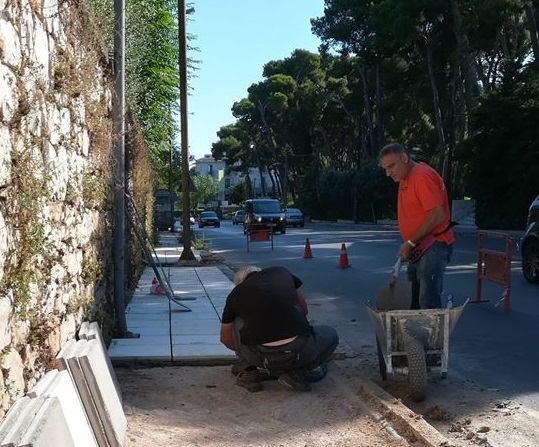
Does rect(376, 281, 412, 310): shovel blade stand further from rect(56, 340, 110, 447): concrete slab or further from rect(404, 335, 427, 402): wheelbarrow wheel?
rect(56, 340, 110, 447): concrete slab

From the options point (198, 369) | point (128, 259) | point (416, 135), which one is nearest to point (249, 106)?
point (416, 135)

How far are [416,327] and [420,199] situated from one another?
41.0 inches

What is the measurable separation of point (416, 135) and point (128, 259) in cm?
4451

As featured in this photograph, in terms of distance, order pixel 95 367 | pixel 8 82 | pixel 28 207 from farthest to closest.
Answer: pixel 95 367 < pixel 28 207 < pixel 8 82

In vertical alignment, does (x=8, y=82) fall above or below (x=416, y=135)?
below

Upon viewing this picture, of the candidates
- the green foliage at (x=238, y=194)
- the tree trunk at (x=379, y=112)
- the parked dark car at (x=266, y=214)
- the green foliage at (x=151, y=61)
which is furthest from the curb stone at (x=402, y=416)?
the green foliage at (x=238, y=194)

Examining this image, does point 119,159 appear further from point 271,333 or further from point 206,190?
point 206,190

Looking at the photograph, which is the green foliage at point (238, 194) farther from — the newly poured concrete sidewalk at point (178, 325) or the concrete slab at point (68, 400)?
the concrete slab at point (68, 400)

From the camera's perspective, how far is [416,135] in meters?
54.1

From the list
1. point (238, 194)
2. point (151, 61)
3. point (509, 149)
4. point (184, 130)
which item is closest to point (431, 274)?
point (151, 61)

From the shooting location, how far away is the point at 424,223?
6.27 metres

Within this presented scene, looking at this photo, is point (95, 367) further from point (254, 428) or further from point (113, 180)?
point (113, 180)

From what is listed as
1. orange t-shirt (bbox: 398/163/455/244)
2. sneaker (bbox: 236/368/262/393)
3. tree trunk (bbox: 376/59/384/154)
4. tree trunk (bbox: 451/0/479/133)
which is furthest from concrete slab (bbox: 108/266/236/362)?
tree trunk (bbox: 376/59/384/154)

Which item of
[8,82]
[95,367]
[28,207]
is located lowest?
[95,367]
